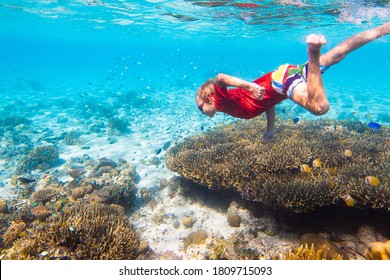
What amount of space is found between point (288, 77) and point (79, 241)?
18.1ft

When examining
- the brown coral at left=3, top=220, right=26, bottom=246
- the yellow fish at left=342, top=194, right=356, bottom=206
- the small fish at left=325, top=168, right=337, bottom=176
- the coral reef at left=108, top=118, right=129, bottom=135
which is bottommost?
the coral reef at left=108, top=118, right=129, bottom=135

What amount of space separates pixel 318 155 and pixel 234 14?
73.7 feet

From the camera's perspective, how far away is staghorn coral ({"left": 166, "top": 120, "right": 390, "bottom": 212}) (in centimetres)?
516

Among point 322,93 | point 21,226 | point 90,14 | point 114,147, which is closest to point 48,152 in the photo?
point 114,147

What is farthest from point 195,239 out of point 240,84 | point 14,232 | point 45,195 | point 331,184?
point 45,195

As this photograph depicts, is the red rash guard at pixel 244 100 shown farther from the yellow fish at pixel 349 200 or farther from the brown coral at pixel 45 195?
the brown coral at pixel 45 195

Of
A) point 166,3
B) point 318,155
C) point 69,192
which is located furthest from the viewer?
point 166,3

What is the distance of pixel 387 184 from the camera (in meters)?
5.01

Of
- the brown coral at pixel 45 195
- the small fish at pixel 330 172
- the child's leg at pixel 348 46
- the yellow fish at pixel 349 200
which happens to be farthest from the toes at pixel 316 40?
the brown coral at pixel 45 195

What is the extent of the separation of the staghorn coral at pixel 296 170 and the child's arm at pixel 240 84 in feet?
8.56

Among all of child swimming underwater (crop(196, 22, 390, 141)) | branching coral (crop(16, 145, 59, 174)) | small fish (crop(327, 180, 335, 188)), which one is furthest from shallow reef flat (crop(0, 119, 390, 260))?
branching coral (crop(16, 145, 59, 174))

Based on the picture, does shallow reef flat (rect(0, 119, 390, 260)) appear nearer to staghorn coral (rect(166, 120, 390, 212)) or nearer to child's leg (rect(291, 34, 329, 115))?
staghorn coral (rect(166, 120, 390, 212))

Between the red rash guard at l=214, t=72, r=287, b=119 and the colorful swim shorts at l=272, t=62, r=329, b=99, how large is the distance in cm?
19
